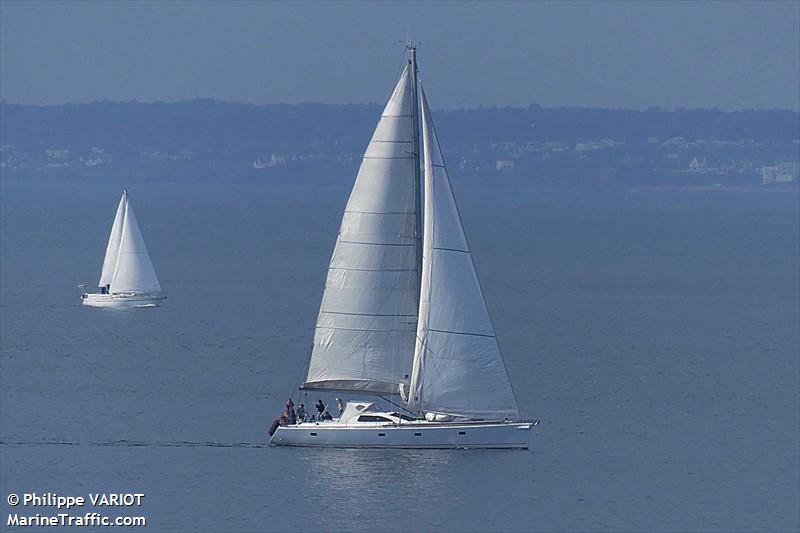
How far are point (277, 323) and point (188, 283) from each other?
27.1 metres

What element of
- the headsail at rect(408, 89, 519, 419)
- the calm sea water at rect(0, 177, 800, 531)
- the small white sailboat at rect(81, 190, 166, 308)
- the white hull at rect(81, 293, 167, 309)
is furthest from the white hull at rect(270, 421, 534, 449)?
the white hull at rect(81, 293, 167, 309)

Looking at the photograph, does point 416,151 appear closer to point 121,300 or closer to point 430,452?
point 430,452

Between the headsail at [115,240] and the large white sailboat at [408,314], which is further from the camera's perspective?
the headsail at [115,240]

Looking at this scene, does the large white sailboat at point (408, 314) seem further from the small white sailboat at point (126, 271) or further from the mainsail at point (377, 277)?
the small white sailboat at point (126, 271)

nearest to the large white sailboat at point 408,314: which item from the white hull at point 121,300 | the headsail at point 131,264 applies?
the headsail at point 131,264

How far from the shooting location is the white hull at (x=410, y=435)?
167 feet

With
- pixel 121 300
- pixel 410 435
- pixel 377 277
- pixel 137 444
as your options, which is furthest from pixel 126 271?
pixel 410 435

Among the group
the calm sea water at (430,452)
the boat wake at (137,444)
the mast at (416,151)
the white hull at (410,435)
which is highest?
the mast at (416,151)

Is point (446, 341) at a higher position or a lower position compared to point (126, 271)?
higher

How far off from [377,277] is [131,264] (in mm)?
44877

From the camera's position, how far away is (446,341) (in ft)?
171

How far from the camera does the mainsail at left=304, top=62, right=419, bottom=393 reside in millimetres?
51688

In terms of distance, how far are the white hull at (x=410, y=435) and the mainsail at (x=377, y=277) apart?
158cm

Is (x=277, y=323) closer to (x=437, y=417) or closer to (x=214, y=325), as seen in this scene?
(x=214, y=325)
